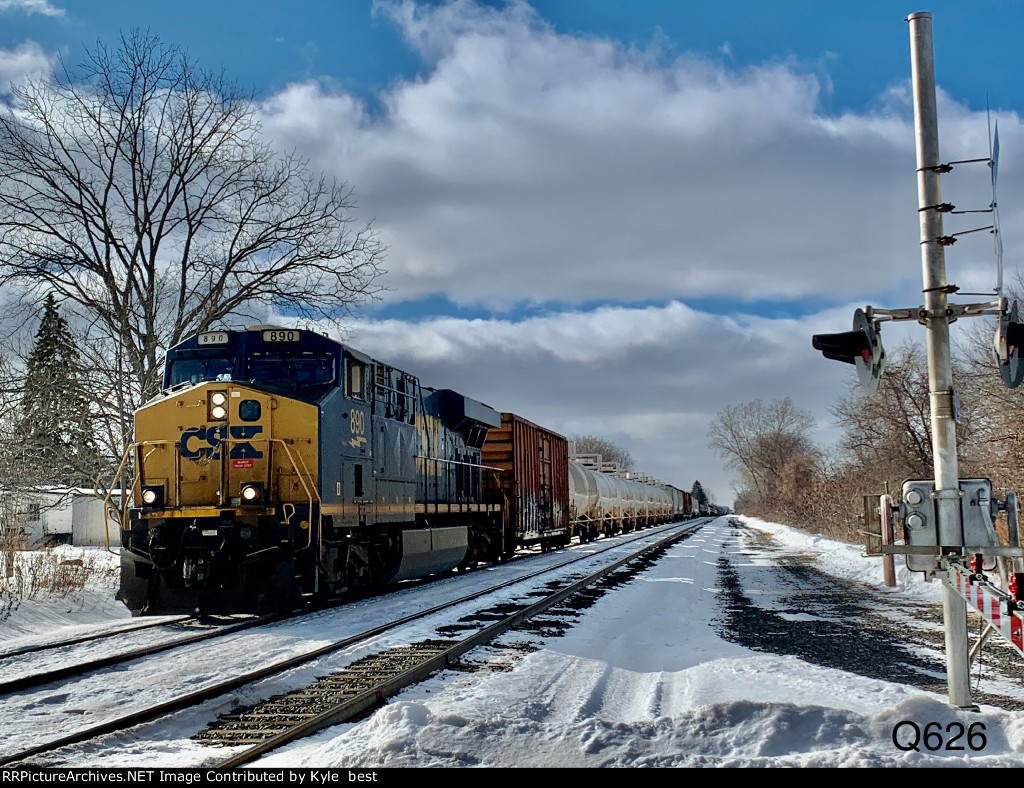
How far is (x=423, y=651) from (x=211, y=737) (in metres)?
2.98

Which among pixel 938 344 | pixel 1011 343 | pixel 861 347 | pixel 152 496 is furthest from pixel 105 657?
pixel 1011 343

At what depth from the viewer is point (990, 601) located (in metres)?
5.33

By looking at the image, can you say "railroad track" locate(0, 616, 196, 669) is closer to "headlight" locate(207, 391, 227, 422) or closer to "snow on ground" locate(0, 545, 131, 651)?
"snow on ground" locate(0, 545, 131, 651)

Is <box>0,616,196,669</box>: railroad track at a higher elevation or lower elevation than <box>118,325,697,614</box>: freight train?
lower

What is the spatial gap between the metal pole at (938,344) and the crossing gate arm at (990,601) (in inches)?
7.4

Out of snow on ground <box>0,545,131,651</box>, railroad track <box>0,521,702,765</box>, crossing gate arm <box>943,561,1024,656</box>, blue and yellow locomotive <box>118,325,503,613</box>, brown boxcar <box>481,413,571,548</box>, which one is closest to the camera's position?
crossing gate arm <box>943,561,1024,656</box>

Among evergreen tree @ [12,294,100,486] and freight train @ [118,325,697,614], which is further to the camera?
evergreen tree @ [12,294,100,486]

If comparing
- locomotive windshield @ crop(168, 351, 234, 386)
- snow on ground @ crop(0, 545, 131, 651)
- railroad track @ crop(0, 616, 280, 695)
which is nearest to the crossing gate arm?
railroad track @ crop(0, 616, 280, 695)

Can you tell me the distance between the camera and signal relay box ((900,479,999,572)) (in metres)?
5.99

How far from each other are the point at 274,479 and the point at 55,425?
708cm

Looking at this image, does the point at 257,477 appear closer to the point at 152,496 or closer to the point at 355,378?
the point at 152,496

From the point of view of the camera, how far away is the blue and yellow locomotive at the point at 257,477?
11.1 meters

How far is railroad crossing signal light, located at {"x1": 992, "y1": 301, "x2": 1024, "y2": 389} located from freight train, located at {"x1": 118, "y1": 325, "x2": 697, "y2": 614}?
796 centimetres
